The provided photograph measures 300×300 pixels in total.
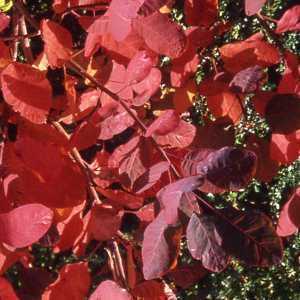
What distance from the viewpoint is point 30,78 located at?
0.77m

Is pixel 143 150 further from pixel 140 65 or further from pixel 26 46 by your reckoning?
pixel 26 46

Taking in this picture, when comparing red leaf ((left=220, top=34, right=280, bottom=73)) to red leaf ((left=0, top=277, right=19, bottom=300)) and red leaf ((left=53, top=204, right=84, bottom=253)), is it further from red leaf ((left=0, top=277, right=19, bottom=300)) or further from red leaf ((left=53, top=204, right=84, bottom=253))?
red leaf ((left=0, top=277, right=19, bottom=300))

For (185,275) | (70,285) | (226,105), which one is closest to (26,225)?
(70,285)

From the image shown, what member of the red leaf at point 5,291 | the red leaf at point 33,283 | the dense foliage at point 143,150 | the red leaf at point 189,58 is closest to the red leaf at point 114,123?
the dense foliage at point 143,150

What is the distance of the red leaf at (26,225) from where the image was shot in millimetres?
655

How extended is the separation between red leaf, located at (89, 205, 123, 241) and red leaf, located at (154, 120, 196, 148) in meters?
0.13

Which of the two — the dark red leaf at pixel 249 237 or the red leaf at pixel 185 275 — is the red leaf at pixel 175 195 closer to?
the dark red leaf at pixel 249 237

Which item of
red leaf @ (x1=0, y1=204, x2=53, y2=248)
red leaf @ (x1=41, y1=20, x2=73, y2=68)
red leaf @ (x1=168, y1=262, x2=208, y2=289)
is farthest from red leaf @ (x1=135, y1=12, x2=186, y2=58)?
red leaf @ (x1=168, y1=262, x2=208, y2=289)

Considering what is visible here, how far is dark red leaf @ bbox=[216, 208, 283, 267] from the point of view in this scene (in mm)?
632

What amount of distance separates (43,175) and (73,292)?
0.54 ft

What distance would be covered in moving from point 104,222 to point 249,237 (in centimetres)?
24

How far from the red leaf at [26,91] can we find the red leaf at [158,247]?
20 centimetres

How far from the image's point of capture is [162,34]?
2.38 ft

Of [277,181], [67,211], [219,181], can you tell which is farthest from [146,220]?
[277,181]
